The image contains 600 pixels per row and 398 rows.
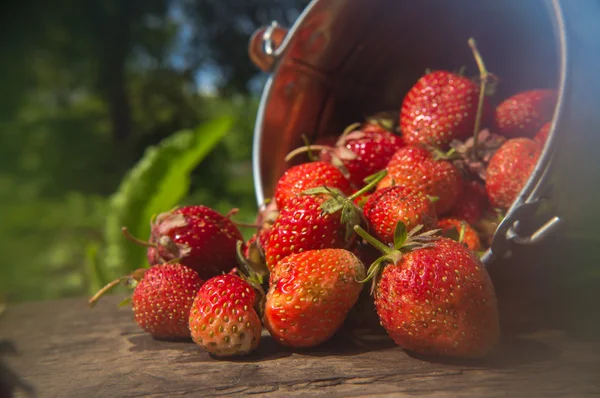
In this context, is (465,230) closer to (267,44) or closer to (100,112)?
(267,44)

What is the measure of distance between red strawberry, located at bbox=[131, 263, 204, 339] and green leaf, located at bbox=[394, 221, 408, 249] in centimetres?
32

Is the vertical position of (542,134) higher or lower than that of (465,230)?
higher

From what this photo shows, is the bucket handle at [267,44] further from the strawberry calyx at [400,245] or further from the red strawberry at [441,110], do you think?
the strawberry calyx at [400,245]

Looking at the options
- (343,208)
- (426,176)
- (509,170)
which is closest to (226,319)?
(343,208)

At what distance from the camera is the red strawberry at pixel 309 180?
941mm

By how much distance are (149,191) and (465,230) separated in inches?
52.8

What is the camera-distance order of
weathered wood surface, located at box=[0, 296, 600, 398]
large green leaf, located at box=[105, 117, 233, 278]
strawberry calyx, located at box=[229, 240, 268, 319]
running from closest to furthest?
weathered wood surface, located at box=[0, 296, 600, 398], strawberry calyx, located at box=[229, 240, 268, 319], large green leaf, located at box=[105, 117, 233, 278]

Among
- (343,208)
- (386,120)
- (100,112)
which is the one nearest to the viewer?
(343,208)

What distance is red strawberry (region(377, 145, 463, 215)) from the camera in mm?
929

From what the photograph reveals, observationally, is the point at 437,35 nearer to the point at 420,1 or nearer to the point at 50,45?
the point at 420,1

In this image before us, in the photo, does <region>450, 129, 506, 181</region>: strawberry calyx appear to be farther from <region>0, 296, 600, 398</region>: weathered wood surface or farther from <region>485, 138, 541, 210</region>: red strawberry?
<region>0, 296, 600, 398</region>: weathered wood surface

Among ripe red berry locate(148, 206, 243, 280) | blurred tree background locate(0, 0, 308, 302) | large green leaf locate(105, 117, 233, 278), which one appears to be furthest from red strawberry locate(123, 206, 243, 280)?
blurred tree background locate(0, 0, 308, 302)

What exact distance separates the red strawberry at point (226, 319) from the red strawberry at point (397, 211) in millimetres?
198

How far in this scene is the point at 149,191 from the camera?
2.02 m
